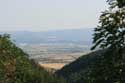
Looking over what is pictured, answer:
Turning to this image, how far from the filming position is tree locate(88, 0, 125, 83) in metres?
25.4

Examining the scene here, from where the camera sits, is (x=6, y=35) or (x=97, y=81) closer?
(x=97, y=81)

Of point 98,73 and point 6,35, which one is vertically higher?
point 6,35

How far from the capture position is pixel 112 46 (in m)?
25.3

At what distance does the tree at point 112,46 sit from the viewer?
25359 millimetres

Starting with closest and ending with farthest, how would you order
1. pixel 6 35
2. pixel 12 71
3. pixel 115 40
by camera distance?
pixel 115 40 → pixel 12 71 → pixel 6 35

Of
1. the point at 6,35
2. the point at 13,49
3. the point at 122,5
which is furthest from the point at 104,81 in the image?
the point at 6,35

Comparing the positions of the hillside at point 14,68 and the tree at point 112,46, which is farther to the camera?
the hillside at point 14,68

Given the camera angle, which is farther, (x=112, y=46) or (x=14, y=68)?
(x=14, y=68)

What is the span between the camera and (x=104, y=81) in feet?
85.0

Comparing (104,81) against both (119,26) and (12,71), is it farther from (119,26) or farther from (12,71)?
(12,71)

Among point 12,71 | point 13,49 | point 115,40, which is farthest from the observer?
point 13,49

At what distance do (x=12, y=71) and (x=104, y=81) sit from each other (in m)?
9.86

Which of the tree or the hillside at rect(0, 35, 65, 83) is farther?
the hillside at rect(0, 35, 65, 83)

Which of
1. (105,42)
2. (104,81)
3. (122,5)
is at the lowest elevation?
(104,81)
